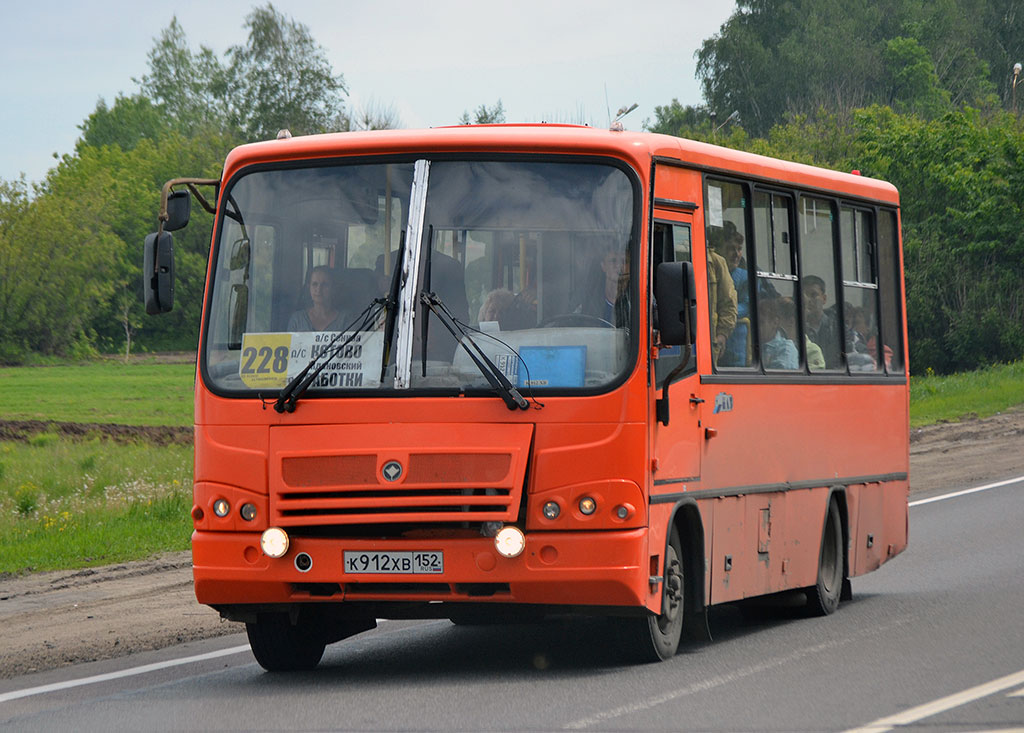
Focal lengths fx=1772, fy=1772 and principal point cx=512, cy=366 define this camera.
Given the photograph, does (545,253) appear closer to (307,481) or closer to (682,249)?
(682,249)

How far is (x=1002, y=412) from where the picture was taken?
33406mm

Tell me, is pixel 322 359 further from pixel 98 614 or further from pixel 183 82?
pixel 183 82

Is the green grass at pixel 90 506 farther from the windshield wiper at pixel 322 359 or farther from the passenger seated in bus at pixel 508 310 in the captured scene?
the passenger seated in bus at pixel 508 310

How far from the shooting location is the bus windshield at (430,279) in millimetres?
8852

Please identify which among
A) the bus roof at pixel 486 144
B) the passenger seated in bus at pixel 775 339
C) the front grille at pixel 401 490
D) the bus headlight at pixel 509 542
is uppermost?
the bus roof at pixel 486 144

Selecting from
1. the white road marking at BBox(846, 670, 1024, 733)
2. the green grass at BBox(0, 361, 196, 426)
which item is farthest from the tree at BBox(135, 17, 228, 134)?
the white road marking at BBox(846, 670, 1024, 733)

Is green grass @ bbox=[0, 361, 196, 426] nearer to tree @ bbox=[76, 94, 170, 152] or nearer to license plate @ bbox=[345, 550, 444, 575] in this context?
license plate @ bbox=[345, 550, 444, 575]

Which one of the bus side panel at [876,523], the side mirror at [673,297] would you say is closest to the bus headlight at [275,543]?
the side mirror at [673,297]

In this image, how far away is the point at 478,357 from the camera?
880cm

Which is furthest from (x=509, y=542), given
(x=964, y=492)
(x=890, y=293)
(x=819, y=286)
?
(x=964, y=492)

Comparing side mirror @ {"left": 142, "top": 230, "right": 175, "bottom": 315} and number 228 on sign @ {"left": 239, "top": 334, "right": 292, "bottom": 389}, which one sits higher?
side mirror @ {"left": 142, "top": 230, "right": 175, "bottom": 315}

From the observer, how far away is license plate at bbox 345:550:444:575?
8.60 meters

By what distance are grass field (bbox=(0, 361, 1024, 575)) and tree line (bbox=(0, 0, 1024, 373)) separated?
1109cm

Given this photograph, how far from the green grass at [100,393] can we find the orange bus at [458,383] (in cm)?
3362
